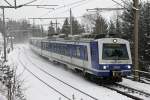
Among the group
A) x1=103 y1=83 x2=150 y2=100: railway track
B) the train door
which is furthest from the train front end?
x1=103 y1=83 x2=150 y2=100: railway track

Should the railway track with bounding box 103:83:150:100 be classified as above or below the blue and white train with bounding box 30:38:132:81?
below

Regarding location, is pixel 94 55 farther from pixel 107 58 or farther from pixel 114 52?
pixel 114 52

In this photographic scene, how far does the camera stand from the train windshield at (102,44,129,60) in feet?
69.7

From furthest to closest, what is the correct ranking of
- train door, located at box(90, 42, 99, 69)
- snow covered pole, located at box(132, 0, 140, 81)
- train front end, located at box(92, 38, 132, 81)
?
snow covered pole, located at box(132, 0, 140, 81) < train door, located at box(90, 42, 99, 69) < train front end, located at box(92, 38, 132, 81)

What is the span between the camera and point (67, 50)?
30016 mm

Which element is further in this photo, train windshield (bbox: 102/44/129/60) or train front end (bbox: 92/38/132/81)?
train windshield (bbox: 102/44/129/60)

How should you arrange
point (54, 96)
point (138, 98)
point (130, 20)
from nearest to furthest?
1. point (138, 98)
2. point (54, 96)
3. point (130, 20)

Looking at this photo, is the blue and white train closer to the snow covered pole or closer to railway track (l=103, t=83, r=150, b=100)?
the snow covered pole

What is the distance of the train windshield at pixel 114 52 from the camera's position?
21.2 metres

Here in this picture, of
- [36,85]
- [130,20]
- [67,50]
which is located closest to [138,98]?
[36,85]

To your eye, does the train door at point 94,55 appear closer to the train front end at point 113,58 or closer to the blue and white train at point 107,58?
the blue and white train at point 107,58

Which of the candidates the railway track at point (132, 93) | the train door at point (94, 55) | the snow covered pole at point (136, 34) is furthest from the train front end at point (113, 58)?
the railway track at point (132, 93)

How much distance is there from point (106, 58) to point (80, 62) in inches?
156

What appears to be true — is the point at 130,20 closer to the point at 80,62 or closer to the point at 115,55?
the point at 80,62
